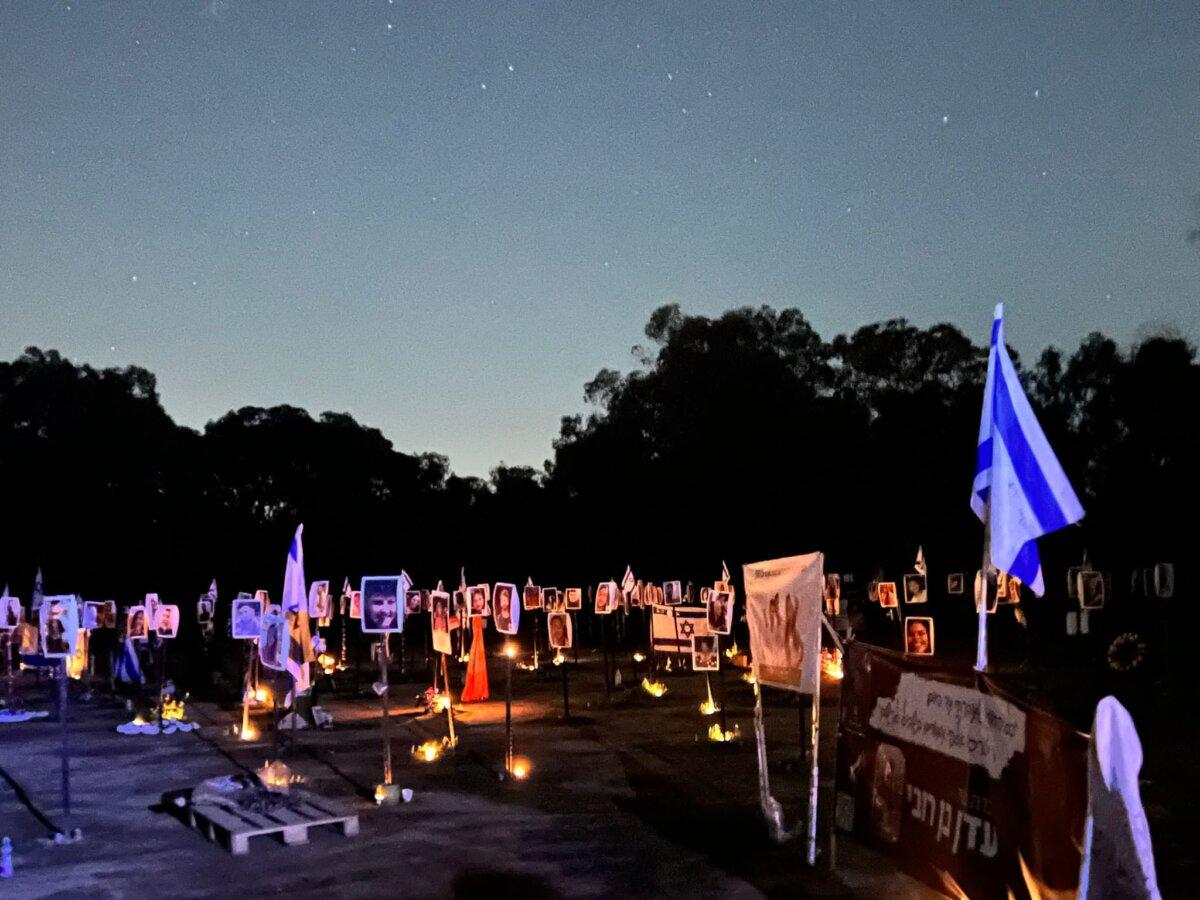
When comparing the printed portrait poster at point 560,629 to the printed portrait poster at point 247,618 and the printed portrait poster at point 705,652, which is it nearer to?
the printed portrait poster at point 705,652

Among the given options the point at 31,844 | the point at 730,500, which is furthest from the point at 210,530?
the point at 31,844

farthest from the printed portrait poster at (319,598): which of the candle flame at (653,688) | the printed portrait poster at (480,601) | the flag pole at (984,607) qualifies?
the flag pole at (984,607)

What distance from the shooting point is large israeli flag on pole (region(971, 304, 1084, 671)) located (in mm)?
7852

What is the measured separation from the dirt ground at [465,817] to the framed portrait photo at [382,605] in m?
2.41

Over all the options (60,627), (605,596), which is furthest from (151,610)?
(60,627)

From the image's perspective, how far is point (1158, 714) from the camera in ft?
72.6

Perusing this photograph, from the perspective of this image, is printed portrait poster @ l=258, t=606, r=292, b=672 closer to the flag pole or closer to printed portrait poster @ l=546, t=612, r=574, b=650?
printed portrait poster @ l=546, t=612, r=574, b=650

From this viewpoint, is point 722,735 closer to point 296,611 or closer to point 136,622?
point 296,611

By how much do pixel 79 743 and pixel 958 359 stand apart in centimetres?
3149

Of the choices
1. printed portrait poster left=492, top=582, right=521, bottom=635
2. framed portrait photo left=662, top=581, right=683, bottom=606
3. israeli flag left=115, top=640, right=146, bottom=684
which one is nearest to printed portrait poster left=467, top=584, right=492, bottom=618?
printed portrait poster left=492, top=582, right=521, bottom=635

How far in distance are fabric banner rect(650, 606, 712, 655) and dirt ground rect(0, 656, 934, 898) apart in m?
1.82

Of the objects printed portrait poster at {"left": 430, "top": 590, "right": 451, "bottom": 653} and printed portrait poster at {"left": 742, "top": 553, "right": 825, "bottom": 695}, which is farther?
printed portrait poster at {"left": 430, "top": 590, "right": 451, "bottom": 653}

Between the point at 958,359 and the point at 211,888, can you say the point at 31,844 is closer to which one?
the point at 211,888

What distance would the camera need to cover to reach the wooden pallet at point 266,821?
39.5ft
